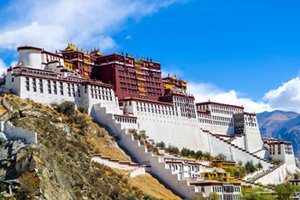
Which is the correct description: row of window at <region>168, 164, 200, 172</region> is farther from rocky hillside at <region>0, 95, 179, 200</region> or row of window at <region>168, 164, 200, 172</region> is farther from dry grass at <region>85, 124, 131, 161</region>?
dry grass at <region>85, 124, 131, 161</region>

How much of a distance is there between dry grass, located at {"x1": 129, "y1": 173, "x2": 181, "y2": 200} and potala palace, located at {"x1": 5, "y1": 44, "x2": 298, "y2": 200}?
1.48 m

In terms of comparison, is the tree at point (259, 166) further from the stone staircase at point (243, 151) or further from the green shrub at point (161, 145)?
the green shrub at point (161, 145)

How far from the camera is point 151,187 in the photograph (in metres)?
70.8

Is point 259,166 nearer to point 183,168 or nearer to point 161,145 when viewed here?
point 161,145

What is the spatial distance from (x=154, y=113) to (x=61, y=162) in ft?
117

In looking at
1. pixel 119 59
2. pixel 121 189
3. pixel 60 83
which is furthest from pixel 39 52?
pixel 121 189

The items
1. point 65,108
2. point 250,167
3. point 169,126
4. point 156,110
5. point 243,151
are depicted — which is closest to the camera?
point 65,108

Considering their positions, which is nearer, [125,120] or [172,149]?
[125,120]

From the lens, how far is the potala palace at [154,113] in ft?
253

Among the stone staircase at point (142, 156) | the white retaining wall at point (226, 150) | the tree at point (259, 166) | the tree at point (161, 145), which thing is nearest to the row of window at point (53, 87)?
the stone staircase at point (142, 156)

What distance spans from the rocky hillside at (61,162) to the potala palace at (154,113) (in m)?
2.34

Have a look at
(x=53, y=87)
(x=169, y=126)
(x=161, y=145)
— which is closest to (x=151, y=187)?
(x=161, y=145)

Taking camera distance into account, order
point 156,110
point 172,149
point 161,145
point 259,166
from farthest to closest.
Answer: point 259,166 → point 156,110 → point 172,149 → point 161,145

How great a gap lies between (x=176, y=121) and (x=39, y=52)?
23.8 m
